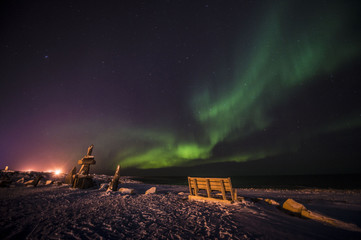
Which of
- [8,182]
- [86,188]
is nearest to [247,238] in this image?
[86,188]

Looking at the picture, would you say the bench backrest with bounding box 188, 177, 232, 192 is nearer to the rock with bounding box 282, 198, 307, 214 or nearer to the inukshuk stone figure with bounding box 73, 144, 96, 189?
the rock with bounding box 282, 198, 307, 214

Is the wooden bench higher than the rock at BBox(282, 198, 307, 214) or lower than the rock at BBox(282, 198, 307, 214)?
higher

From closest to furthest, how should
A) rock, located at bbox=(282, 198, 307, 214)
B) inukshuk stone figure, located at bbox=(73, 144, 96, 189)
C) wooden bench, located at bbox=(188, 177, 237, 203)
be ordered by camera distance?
rock, located at bbox=(282, 198, 307, 214) < wooden bench, located at bbox=(188, 177, 237, 203) < inukshuk stone figure, located at bbox=(73, 144, 96, 189)

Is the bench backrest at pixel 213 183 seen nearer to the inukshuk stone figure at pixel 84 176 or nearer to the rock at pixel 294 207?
the rock at pixel 294 207

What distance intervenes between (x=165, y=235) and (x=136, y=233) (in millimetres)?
898

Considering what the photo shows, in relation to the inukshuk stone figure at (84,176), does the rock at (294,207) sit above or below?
below

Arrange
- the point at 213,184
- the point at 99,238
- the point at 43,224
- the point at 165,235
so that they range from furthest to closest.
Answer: the point at 213,184 → the point at 43,224 → the point at 165,235 → the point at 99,238

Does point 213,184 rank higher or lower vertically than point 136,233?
higher

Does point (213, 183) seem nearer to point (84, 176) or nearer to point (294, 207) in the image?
point (294, 207)

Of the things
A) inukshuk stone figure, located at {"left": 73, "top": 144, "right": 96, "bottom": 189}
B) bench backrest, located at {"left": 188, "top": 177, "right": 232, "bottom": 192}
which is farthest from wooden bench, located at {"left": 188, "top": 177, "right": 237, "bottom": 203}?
inukshuk stone figure, located at {"left": 73, "top": 144, "right": 96, "bottom": 189}

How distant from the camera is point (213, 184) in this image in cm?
859

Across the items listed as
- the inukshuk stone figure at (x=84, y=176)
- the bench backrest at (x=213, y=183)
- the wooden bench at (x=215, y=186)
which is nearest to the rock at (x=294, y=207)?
the wooden bench at (x=215, y=186)

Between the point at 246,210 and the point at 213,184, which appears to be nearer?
the point at 246,210

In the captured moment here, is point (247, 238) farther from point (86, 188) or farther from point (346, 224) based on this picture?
point (86, 188)
